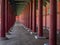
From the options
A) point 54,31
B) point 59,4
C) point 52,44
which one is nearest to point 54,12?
point 54,31

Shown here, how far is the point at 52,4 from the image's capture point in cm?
1382

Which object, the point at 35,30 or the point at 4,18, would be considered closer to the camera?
the point at 4,18

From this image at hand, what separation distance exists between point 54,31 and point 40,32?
7.86 m

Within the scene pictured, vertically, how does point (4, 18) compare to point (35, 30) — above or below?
above

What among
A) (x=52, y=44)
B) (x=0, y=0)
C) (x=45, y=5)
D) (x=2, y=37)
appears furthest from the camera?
(x=45, y=5)

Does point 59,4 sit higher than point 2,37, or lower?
higher

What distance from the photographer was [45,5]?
41875mm

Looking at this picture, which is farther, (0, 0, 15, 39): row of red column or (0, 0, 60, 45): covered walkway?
(0, 0, 15, 39): row of red column

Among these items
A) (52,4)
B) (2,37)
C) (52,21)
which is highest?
(52,4)

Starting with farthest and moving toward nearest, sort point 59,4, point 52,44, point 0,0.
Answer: point 59,4 → point 0,0 → point 52,44

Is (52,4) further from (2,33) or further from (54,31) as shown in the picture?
(2,33)

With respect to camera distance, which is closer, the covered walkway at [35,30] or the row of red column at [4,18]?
the covered walkway at [35,30]

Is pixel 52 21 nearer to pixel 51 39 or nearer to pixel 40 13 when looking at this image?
pixel 51 39

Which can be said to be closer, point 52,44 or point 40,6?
point 52,44
